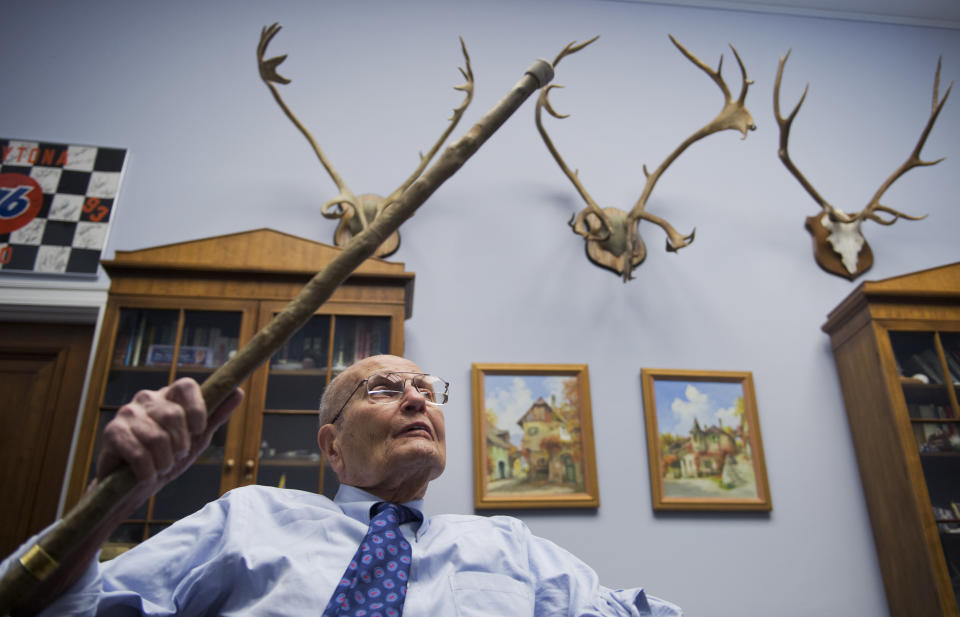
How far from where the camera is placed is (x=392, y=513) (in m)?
1.31

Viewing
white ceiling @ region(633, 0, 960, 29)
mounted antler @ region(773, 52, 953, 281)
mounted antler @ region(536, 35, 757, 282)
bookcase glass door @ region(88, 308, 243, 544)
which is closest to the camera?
bookcase glass door @ region(88, 308, 243, 544)

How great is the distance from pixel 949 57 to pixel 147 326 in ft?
12.9

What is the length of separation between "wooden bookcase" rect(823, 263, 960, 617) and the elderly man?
1.52 meters

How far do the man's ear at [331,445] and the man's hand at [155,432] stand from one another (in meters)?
0.85

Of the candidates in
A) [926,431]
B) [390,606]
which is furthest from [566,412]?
[390,606]

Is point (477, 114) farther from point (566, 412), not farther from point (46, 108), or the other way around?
point (46, 108)

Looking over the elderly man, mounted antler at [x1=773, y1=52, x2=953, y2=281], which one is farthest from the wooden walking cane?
mounted antler at [x1=773, y1=52, x2=953, y2=281]

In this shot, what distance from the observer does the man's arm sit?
69 cm

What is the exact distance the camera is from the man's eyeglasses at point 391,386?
155cm

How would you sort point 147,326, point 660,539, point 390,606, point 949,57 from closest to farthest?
point 390,606, point 147,326, point 660,539, point 949,57

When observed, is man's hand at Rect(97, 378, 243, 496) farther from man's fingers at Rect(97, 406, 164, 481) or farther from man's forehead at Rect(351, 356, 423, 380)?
man's forehead at Rect(351, 356, 423, 380)

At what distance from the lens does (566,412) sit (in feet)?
8.66

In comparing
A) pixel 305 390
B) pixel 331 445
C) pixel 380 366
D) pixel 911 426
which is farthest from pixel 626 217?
pixel 331 445

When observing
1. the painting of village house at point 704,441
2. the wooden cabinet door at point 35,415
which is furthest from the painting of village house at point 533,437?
the wooden cabinet door at point 35,415
